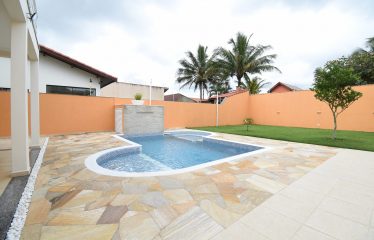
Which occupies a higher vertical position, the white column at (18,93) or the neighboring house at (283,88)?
the neighboring house at (283,88)

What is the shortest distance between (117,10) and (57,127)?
6130 millimetres

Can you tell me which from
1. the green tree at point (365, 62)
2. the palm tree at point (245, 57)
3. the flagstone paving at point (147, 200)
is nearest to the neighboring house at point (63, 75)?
the flagstone paving at point (147, 200)

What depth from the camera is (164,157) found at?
252 inches

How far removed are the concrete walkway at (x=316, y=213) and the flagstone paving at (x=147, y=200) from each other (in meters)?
0.16

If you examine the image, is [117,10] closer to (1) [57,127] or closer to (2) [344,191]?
(1) [57,127]

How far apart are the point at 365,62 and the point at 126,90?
22848mm

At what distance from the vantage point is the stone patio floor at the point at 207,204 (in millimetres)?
1934

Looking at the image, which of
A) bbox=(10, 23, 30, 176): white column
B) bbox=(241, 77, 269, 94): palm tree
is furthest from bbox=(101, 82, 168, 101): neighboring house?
bbox=(10, 23, 30, 176): white column

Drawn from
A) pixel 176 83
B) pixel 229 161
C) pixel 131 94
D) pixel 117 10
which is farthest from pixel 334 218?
pixel 176 83

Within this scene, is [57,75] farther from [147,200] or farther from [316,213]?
[316,213]

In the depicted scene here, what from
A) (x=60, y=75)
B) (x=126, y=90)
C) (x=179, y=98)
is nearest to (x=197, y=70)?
(x=179, y=98)

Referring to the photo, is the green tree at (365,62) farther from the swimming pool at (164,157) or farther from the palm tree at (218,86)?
the swimming pool at (164,157)

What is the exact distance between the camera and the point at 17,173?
11.3 ft

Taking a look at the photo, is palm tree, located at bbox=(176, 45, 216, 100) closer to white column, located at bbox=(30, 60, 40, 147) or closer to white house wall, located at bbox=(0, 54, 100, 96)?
white house wall, located at bbox=(0, 54, 100, 96)
